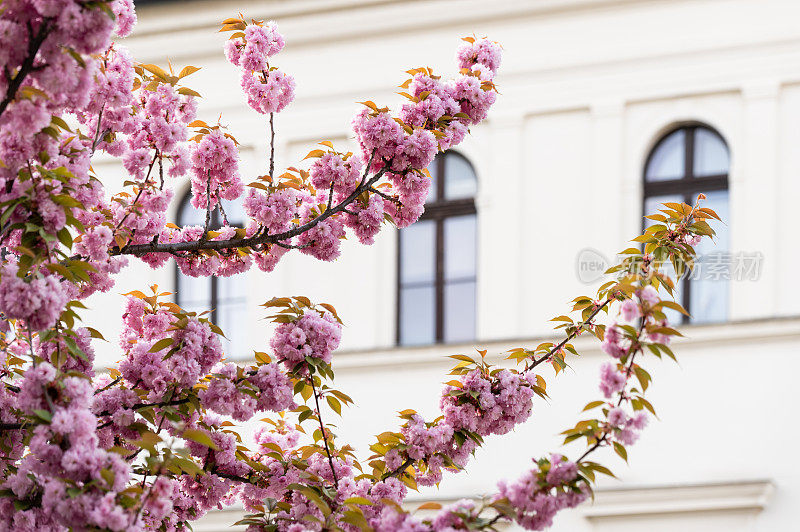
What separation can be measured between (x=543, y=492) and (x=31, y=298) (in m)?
1.76

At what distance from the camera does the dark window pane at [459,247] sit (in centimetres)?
1430

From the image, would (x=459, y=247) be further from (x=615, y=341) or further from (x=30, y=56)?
(x=30, y=56)

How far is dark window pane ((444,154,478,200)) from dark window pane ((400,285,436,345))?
0.99 meters

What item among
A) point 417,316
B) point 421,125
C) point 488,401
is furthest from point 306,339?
point 417,316

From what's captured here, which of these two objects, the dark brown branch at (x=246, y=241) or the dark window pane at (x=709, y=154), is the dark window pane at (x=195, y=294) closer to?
the dark window pane at (x=709, y=154)

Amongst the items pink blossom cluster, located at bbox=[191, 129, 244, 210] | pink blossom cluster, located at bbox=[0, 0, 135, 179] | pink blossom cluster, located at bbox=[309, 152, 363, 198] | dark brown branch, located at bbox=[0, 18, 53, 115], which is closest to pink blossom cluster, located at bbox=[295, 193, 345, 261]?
pink blossom cluster, located at bbox=[309, 152, 363, 198]

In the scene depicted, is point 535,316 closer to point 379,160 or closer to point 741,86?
point 741,86

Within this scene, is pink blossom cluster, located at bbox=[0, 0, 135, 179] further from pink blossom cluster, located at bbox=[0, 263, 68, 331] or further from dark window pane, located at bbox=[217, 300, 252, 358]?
dark window pane, located at bbox=[217, 300, 252, 358]

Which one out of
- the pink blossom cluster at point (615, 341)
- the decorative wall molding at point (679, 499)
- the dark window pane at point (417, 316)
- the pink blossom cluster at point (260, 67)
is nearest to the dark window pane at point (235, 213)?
the dark window pane at point (417, 316)

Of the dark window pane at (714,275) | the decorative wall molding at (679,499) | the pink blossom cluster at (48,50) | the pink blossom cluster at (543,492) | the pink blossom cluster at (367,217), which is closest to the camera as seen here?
the pink blossom cluster at (48,50)

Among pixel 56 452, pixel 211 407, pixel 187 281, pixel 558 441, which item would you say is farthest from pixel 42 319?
pixel 187 281

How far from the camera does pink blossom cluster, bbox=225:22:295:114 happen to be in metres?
6.25

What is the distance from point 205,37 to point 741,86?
5656mm

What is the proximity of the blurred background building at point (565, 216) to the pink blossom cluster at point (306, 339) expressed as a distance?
7.85 metres
